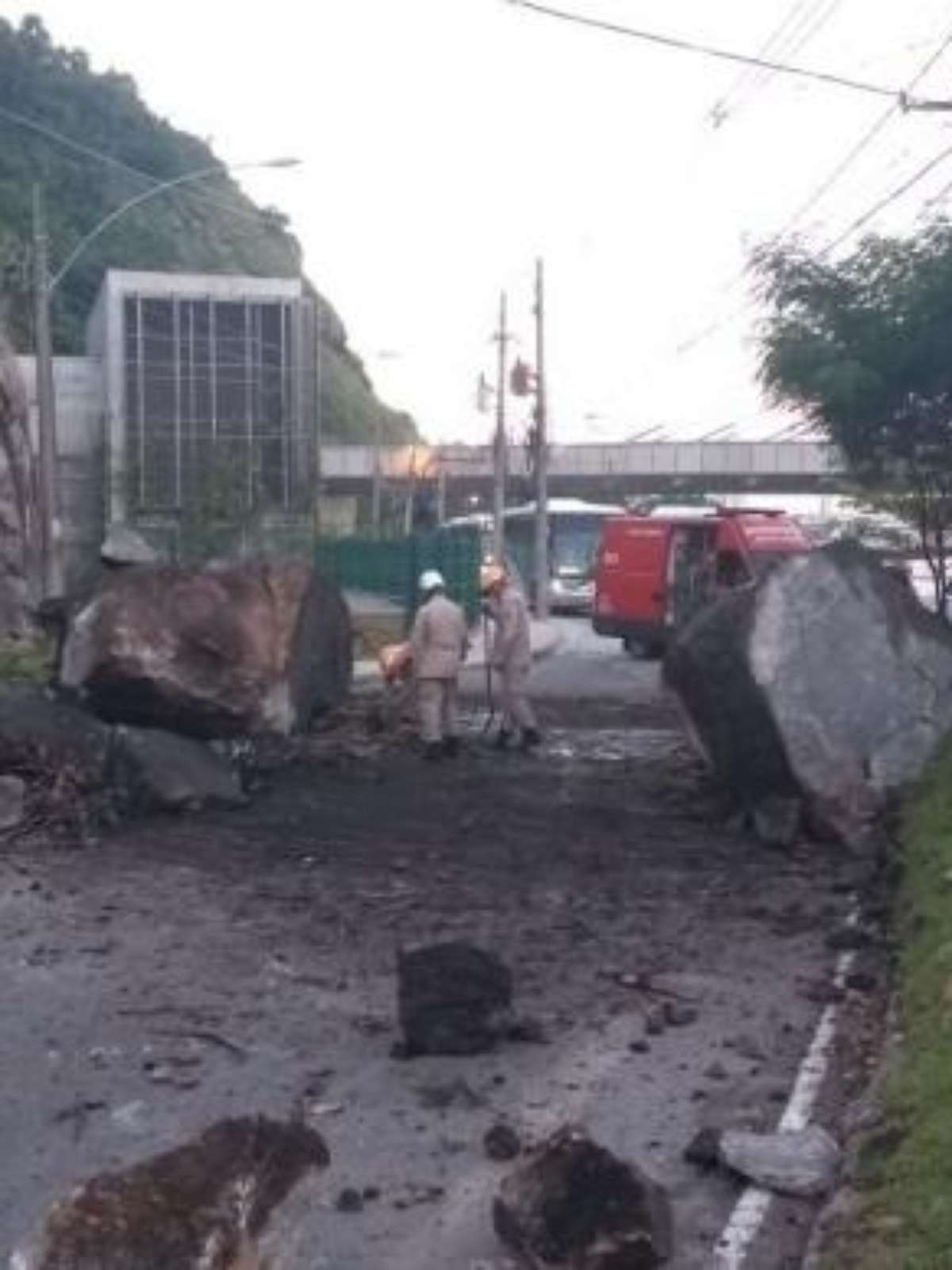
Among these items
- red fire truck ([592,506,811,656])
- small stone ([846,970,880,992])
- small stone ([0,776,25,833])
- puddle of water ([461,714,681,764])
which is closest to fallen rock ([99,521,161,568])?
small stone ([0,776,25,833])

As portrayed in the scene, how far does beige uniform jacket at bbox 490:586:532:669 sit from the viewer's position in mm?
18062

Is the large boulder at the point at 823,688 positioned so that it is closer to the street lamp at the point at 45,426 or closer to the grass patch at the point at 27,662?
the grass patch at the point at 27,662

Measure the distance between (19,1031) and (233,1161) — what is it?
10.2 feet

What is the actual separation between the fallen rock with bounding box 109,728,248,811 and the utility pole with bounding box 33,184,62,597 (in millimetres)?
9905

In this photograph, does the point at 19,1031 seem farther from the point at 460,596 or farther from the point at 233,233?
the point at 233,233

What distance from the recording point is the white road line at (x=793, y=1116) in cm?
571

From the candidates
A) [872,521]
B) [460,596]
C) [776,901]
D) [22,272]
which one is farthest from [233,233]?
[776,901]

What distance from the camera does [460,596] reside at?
3662cm

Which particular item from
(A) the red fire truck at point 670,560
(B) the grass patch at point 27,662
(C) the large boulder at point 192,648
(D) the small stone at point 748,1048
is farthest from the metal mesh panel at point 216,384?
(D) the small stone at point 748,1048

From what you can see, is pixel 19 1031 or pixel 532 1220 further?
pixel 19 1031

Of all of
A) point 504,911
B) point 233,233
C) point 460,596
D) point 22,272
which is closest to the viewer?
point 504,911

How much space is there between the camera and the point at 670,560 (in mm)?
30938

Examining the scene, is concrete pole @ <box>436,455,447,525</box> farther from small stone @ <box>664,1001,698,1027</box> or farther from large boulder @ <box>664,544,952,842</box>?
small stone @ <box>664,1001,698,1027</box>

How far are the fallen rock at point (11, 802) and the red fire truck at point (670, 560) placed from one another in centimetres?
1628
